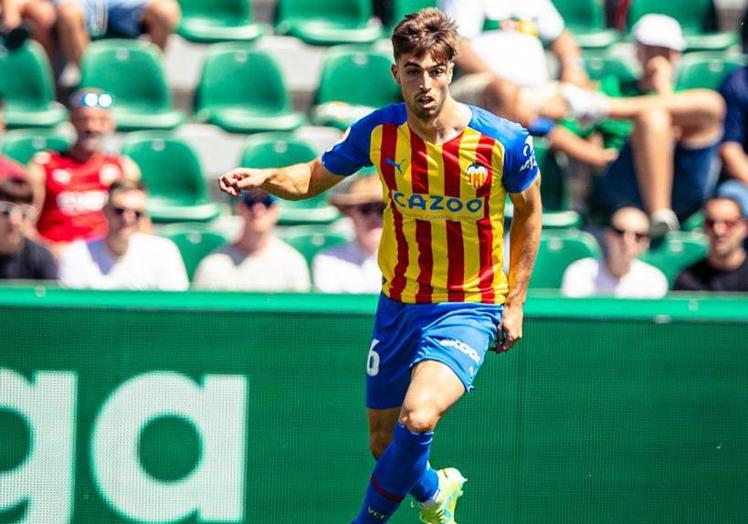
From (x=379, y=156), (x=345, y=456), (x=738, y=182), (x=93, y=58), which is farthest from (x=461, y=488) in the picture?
(x=93, y=58)

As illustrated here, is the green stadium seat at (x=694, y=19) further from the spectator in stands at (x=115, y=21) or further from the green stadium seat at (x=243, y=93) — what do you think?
the spectator in stands at (x=115, y=21)

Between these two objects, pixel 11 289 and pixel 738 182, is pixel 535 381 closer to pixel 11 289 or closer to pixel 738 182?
pixel 11 289

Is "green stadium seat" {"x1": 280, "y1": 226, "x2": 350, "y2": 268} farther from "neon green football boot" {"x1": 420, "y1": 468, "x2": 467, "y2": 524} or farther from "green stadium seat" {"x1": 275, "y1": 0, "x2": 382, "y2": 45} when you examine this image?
"neon green football boot" {"x1": 420, "y1": 468, "x2": 467, "y2": 524}

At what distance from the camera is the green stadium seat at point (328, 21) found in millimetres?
10445

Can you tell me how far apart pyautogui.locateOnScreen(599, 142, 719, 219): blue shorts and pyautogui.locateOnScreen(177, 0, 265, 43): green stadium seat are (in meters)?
2.93

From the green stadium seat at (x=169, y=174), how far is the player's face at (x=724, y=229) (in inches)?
129

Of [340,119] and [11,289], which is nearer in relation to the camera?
[11,289]

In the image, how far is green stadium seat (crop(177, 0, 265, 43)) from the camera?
1043 centimetres

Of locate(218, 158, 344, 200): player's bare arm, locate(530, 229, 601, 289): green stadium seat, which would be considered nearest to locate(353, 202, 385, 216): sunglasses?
locate(530, 229, 601, 289): green stadium seat

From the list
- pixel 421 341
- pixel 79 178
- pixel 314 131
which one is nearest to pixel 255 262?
pixel 79 178

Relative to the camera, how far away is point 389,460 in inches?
220

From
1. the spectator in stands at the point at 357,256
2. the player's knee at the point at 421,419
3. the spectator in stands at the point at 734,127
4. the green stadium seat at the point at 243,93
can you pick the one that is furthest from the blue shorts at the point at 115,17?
the player's knee at the point at 421,419

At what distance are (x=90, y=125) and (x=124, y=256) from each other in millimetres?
1237

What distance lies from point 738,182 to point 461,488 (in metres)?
3.65
